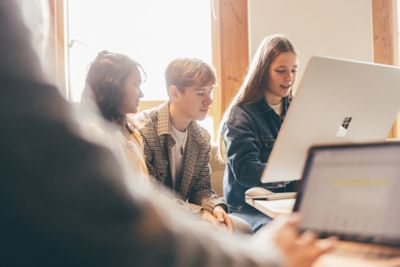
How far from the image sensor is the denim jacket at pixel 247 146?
5.40ft

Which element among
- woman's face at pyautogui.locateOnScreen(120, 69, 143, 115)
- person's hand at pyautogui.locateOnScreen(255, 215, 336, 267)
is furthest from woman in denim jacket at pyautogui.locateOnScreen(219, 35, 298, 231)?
person's hand at pyautogui.locateOnScreen(255, 215, 336, 267)

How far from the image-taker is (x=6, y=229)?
0.28 meters

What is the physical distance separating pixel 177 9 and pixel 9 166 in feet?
9.32

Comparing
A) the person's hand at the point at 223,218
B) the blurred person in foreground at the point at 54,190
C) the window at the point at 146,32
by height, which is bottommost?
the person's hand at the point at 223,218

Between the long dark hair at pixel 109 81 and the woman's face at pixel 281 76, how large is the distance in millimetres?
560

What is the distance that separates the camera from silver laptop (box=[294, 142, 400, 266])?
2.18 ft

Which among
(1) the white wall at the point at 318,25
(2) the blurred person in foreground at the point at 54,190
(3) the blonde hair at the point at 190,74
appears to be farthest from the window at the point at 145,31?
(2) the blurred person in foreground at the point at 54,190

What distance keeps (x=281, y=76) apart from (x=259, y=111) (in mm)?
170

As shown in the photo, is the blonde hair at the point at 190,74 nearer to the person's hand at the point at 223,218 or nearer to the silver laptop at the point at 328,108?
the person's hand at the point at 223,218

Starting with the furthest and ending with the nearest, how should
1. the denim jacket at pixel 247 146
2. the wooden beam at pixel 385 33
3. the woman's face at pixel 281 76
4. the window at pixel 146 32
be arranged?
the wooden beam at pixel 385 33 < the window at pixel 146 32 < the woman's face at pixel 281 76 < the denim jacket at pixel 247 146

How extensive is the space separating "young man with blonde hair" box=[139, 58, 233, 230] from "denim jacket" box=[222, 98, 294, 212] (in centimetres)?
14

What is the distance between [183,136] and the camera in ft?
6.82

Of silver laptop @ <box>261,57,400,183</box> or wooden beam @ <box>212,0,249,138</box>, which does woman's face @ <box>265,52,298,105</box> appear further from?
wooden beam @ <box>212,0,249,138</box>

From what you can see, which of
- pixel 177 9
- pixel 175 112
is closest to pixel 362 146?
pixel 175 112
